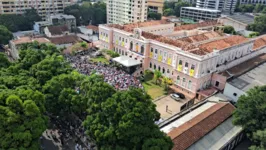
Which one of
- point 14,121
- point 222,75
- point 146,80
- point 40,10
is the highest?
point 40,10

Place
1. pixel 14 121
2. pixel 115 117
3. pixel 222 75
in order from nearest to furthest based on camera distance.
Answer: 1. pixel 14 121
2. pixel 115 117
3. pixel 222 75

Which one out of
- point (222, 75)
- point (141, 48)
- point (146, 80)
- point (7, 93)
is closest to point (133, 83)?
point (146, 80)

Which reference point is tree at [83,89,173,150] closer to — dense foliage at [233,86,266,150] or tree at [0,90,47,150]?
tree at [0,90,47,150]

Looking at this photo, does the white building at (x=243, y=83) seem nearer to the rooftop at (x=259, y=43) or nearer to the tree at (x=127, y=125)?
the rooftop at (x=259, y=43)

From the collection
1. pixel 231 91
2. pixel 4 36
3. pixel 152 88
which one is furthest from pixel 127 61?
pixel 4 36

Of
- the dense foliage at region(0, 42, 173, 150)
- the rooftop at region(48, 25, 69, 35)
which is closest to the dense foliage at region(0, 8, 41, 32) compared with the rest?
the rooftop at region(48, 25, 69, 35)

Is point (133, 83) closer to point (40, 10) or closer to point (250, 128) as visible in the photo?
point (250, 128)

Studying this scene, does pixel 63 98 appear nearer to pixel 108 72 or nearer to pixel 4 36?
pixel 108 72
